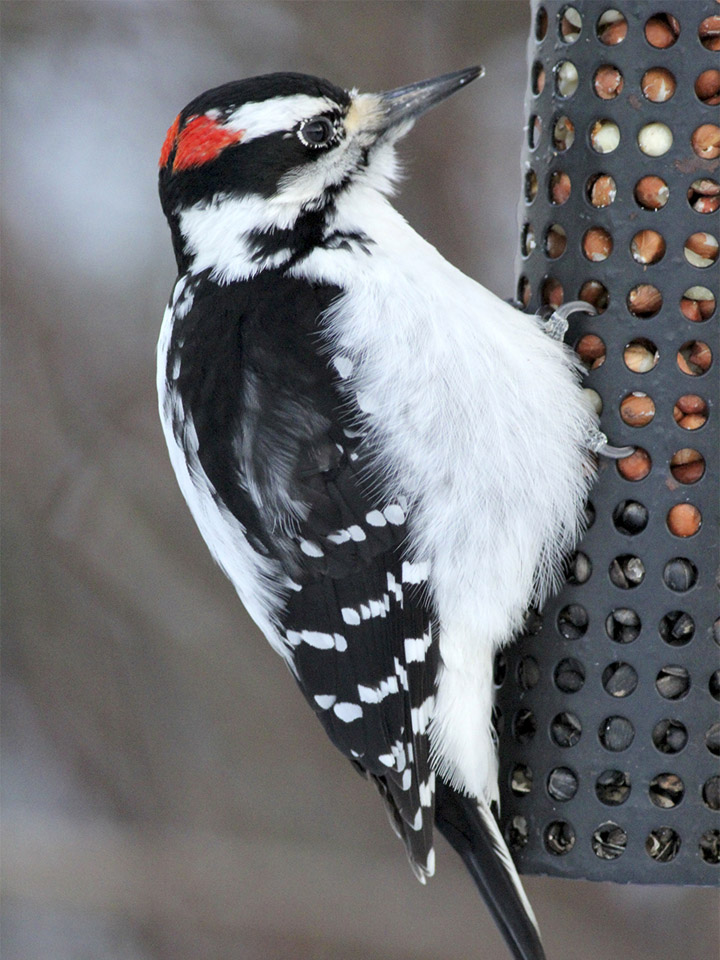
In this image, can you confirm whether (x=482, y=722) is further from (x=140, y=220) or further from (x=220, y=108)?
(x=140, y=220)

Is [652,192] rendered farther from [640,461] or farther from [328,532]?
[328,532]

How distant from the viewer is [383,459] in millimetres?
2180

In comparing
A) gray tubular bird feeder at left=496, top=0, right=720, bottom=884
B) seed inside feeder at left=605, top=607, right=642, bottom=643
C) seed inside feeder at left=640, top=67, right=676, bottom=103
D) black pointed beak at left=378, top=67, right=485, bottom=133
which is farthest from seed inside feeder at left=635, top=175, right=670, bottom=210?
seed inside feeder at left=605, top=607, right=642, bottom=643

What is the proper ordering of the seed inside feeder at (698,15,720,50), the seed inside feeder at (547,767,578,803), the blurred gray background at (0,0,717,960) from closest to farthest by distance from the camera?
the seed inside feeder at (698,15,720,50), the seed inside feeder at (547,767,578,803), the blurred gray background at (0,0,717,960)

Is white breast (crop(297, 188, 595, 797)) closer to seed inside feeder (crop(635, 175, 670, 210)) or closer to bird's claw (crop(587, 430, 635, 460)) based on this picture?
bird's claw (crop(587, 430, 635, 460))

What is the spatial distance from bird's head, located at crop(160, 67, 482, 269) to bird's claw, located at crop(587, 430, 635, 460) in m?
0.66

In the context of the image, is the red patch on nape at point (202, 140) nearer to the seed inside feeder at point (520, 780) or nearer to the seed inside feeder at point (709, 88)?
the seed inside feeder at point (709, 88)

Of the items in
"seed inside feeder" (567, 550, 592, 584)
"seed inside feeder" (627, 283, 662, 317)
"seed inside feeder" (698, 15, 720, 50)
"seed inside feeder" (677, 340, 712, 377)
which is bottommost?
"seed inside feeder" (567, 550, 592, 584)

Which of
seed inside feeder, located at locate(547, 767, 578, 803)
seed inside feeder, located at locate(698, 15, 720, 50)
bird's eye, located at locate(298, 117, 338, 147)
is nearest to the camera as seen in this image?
seed inside feeder, located at locate(698, 15, 720, 50)

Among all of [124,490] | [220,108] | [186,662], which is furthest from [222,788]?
[220,108]

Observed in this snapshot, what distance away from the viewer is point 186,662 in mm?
4227

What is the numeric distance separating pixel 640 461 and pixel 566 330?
27cm

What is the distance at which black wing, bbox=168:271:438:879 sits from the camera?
219cm

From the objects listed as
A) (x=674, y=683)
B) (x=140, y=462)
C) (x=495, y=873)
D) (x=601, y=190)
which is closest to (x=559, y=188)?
(x=601, y=190)
